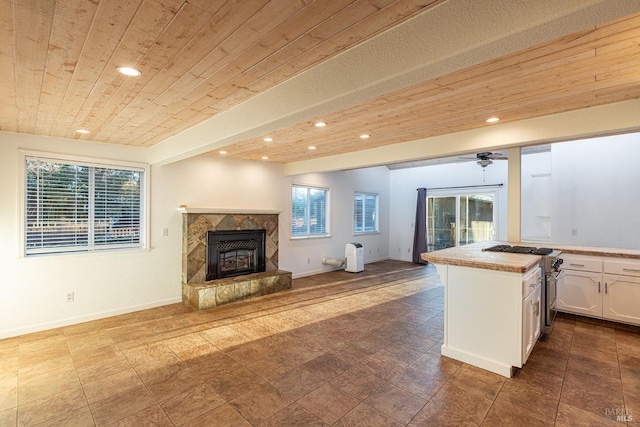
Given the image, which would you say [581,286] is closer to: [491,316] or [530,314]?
[530,314]

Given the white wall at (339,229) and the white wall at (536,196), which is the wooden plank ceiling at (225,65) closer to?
the white wall at (339,229)

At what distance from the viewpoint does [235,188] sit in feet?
18.6

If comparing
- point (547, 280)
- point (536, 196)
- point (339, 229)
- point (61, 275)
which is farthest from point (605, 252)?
point (61, 275)

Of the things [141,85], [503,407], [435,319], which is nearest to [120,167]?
[141,85]

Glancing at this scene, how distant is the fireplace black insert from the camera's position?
16.9 feet

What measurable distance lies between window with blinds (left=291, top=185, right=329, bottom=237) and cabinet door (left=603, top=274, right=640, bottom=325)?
4.98 metres

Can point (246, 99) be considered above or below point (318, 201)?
above

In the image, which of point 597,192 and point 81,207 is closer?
point 81,207

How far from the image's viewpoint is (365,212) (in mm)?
8586

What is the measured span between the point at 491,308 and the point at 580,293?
Answer: 2125 millimetres

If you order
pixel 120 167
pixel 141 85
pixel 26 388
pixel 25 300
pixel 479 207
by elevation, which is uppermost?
pixel 141 85

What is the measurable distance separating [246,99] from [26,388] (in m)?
3.00

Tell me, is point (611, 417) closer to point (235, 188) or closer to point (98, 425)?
point (98, 425)

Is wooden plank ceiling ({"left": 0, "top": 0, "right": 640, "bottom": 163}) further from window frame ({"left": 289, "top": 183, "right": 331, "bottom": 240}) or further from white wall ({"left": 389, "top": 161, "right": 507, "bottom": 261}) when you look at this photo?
white wall ({"left": 389, "top": 161, "right": 507, "bottom": 261})
